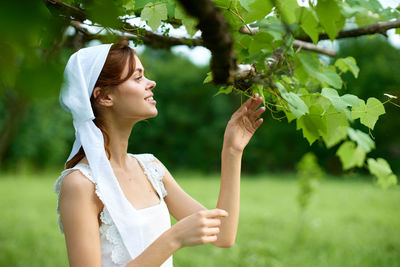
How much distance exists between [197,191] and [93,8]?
11445 millimetres

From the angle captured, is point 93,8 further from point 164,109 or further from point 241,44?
point 164,109

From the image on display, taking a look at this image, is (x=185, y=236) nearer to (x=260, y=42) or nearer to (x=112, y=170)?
(x=112, y=170)

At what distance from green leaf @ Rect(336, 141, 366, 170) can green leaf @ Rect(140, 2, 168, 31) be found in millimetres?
1540

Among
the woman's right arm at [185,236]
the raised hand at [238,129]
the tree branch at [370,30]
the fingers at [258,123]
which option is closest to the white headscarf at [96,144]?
the woman's right arm at [185,236]

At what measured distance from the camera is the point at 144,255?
1.29 metres

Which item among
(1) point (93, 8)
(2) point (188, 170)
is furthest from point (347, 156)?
(2) point (188, 170)

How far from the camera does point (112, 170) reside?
1561 millimetres

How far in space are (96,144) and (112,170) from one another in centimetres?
13

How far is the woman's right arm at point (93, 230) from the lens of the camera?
1.23m

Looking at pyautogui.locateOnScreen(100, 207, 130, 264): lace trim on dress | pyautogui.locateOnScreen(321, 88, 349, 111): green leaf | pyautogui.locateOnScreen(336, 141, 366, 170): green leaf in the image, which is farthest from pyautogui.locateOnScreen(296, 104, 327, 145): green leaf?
pyautogui.locateOnScreen(336, 141, 366, 170): green leaf

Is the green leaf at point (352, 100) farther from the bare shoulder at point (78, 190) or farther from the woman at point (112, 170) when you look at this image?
the bare shoulder at point (78, 190)

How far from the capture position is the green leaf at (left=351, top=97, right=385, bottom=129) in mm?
1362

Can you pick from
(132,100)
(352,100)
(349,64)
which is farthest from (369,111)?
(132,100)

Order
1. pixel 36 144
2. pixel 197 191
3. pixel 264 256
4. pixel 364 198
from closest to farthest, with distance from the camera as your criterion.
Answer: pixel 264 256
pixel 364 198
pixel 197 191
pixel 36 144
